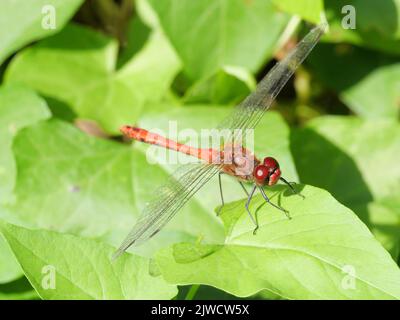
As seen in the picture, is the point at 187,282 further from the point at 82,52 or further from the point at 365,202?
the point at 82,52

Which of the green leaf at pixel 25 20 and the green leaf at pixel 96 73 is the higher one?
the green leaf at pixel 25 20

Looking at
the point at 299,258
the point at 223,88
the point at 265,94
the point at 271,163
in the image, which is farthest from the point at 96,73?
the point at 299,258

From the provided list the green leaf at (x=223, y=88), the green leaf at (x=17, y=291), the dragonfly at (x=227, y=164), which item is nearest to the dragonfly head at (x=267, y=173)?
the dragonfly at (x=227, y=164)

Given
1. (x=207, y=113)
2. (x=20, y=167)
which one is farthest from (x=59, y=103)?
(x=207, y=113)

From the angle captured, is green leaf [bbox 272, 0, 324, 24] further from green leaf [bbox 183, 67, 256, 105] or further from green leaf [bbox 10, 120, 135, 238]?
green leaf [bbox 10, 120, 135, 238]

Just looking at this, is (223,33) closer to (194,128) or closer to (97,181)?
(194,128)

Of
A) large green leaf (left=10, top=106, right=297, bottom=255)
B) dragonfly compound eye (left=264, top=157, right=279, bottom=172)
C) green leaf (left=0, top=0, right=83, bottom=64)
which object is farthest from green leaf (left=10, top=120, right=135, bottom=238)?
dragonfly compound eye (left=264, top=157, right=279, bottom=172)

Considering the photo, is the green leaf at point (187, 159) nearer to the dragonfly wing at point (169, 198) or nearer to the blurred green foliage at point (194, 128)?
the blurred green foliage at point (194, 128)
